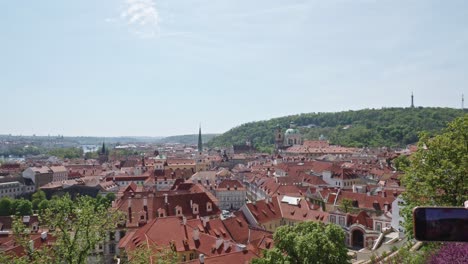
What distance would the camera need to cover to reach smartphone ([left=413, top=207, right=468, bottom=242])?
3.21m

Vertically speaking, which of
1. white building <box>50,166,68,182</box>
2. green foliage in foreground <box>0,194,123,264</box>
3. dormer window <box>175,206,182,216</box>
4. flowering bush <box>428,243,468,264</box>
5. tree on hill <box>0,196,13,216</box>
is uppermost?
flowering bush <box>428,243,468,264</box>

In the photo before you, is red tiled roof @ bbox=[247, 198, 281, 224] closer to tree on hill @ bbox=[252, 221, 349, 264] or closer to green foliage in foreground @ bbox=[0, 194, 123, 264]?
tree on hill @ bbox=[252, 221, 349, 264]

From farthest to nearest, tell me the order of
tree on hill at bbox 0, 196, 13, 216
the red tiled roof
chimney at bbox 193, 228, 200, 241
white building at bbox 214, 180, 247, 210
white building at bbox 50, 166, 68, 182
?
white building at bbox 50, 166, 68, 182 → white building at bbox 214, 180, 247, 210 → tree on hill at bbox 0, 196, 13, 216 → the red tiled roof → chimney at bbox 193, 228, 200, 241

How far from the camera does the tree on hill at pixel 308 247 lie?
66.7 ft

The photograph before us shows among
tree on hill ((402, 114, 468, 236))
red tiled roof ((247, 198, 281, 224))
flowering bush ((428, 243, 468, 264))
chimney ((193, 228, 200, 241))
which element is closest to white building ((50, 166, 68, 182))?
red tiled roof ((247, 198, 281, 224))

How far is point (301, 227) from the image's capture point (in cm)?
2216

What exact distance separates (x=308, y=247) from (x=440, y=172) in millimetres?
7056

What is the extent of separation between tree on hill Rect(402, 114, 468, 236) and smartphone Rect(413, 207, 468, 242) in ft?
48.4

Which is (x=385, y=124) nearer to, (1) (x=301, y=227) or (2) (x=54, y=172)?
(2) (x=54, y=172)

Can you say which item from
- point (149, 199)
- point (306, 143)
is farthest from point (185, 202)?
point (306, 143)

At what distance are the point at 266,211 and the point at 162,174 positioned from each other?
1631 inches

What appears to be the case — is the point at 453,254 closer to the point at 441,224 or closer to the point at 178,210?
the point at 441,224

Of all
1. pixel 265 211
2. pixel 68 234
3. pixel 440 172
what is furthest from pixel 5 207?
pixel 440 172

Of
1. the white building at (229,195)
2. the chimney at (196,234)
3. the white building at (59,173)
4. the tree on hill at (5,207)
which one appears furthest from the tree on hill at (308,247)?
the white building at (59,173)
